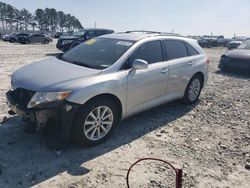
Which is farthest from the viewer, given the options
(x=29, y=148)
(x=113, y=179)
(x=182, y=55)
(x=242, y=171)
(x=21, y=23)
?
(x=21, y=23)

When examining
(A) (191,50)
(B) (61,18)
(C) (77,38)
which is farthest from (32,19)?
(A) (191,50)

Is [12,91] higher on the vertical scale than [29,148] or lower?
higher

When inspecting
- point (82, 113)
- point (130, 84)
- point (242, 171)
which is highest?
point (130, 84)

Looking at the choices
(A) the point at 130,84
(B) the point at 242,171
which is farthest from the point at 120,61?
(B) the point at 242,171

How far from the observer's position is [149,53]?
15.8ft

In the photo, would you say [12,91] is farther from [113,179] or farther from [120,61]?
[113,179]

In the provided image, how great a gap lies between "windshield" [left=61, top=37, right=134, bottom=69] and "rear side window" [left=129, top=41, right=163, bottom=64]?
7.4 inches

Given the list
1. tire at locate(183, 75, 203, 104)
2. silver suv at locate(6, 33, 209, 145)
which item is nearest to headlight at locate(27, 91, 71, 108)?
silver suv at locate(6, 33, 209, 145)

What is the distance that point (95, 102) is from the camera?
378cm

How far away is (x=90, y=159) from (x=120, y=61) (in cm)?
158

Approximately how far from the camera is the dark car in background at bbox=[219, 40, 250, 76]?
10188 millimetres

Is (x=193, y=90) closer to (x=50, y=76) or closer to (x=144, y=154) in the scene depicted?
(x=144, y=154)

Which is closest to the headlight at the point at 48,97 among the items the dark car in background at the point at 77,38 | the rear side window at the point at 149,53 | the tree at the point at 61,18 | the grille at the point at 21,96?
the grille at the point at 21,96

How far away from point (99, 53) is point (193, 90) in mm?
2604
